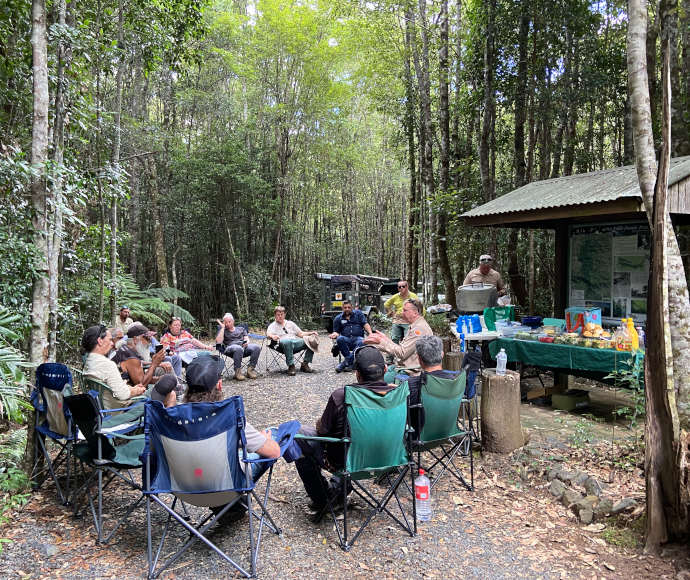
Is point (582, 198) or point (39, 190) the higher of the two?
point (582, 198)

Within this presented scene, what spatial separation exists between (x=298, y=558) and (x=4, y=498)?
185cm

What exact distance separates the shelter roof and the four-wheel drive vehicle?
24.0 ft

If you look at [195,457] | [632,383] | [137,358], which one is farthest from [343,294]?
[195,457]

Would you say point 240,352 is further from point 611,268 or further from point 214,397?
point 611,268

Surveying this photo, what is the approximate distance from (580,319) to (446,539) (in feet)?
11.0

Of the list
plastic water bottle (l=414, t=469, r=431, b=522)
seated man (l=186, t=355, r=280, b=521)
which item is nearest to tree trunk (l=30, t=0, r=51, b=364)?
seated man (l=186, t=355, r=280, b=521)

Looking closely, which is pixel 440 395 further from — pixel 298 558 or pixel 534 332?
pixel 534 332

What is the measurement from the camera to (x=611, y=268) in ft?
19.8

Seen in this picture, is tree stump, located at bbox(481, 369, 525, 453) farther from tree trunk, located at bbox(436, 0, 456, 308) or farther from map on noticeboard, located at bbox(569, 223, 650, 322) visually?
tree trunk, located at bbox(436, 0, 456, 308)

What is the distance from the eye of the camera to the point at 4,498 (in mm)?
2969

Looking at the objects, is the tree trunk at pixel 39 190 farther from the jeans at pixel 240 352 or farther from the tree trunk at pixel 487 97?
the tree trunk at pixel 487 97

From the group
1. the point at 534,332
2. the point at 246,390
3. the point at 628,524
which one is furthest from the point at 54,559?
the point at 534,332

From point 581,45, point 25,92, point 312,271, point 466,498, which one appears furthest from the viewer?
point 312,271

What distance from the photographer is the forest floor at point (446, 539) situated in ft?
7.82
